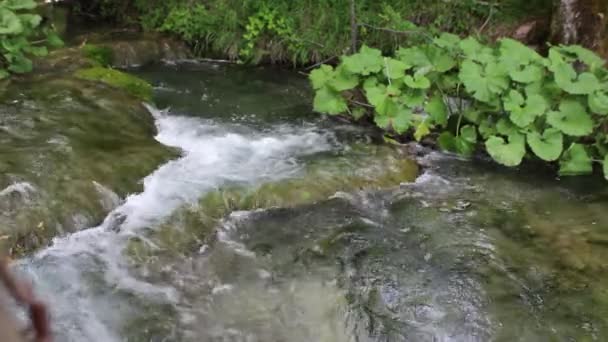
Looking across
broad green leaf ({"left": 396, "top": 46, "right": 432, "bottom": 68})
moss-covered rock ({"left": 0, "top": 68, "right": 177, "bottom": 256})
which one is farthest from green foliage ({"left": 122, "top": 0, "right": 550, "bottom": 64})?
moss-covered rock ({"left": 0, "top": 68, "right": 177, "bottom": 256})

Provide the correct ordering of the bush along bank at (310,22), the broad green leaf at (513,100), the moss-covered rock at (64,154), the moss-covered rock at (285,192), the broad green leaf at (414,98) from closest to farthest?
1. the moss-covered rock at (64,154)
2. the moss-covered rock at (285,192)
3. the broad green leaf at (513,100)
4. the broad green leaf at (414,98)
5. the bush along bank at (310,22)

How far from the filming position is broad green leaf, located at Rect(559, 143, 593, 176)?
6055 millimetres

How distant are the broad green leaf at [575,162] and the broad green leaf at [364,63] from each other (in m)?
2.11

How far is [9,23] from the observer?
6965 millimetres

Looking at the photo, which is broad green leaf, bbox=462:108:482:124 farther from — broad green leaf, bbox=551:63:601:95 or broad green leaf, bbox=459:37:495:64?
broad green leaf, bbox=551:63:601:95

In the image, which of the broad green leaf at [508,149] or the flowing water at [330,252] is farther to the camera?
the broad green leaf at [508,149]

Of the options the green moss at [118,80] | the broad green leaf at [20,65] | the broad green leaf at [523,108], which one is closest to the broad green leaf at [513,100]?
the broad green leaf at [523,108]

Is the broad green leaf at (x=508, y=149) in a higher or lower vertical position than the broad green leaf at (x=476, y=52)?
lower

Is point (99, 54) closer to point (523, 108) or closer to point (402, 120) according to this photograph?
point (402, 120)

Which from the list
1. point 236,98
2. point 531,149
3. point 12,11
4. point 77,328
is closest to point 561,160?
point 531,149

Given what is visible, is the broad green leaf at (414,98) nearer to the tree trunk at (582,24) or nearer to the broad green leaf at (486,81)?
the broad green leaf at (486,81)

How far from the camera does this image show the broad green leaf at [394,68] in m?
6.49

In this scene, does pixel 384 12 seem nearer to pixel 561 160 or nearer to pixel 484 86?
pixel 484 86

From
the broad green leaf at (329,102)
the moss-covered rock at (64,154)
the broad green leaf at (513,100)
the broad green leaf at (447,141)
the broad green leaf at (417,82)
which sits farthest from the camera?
the broad green leaf at (329,102)
